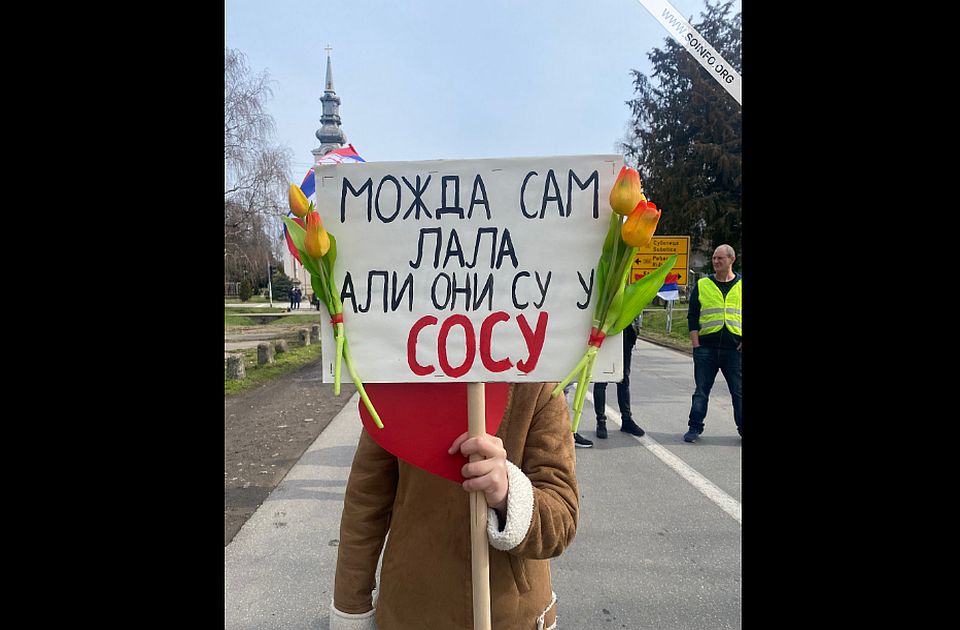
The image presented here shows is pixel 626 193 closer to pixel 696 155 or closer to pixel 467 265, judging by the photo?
pixel 467 265

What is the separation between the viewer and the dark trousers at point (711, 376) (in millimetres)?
5562

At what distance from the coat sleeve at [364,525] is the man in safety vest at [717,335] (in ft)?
15.8

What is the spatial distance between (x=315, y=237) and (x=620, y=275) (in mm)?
628

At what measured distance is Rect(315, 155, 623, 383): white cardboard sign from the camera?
1.14 meters

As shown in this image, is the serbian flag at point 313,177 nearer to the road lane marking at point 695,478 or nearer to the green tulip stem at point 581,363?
the green tulip stem at point 581,363

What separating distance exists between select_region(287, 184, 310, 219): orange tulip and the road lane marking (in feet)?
11.4

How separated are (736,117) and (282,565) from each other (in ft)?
70.4

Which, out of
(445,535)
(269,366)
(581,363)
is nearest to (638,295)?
(581,363)

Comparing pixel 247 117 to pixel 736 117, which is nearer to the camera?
pixel 247 117

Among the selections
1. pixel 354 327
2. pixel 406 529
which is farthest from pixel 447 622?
pixel 354 327

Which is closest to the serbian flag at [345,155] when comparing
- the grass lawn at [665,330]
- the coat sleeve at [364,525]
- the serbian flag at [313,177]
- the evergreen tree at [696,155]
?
the serbian flag at [313,177]

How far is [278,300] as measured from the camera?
35.5 metres

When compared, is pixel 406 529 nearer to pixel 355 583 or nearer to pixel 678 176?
pixel 355 583

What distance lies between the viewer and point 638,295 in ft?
3.70
